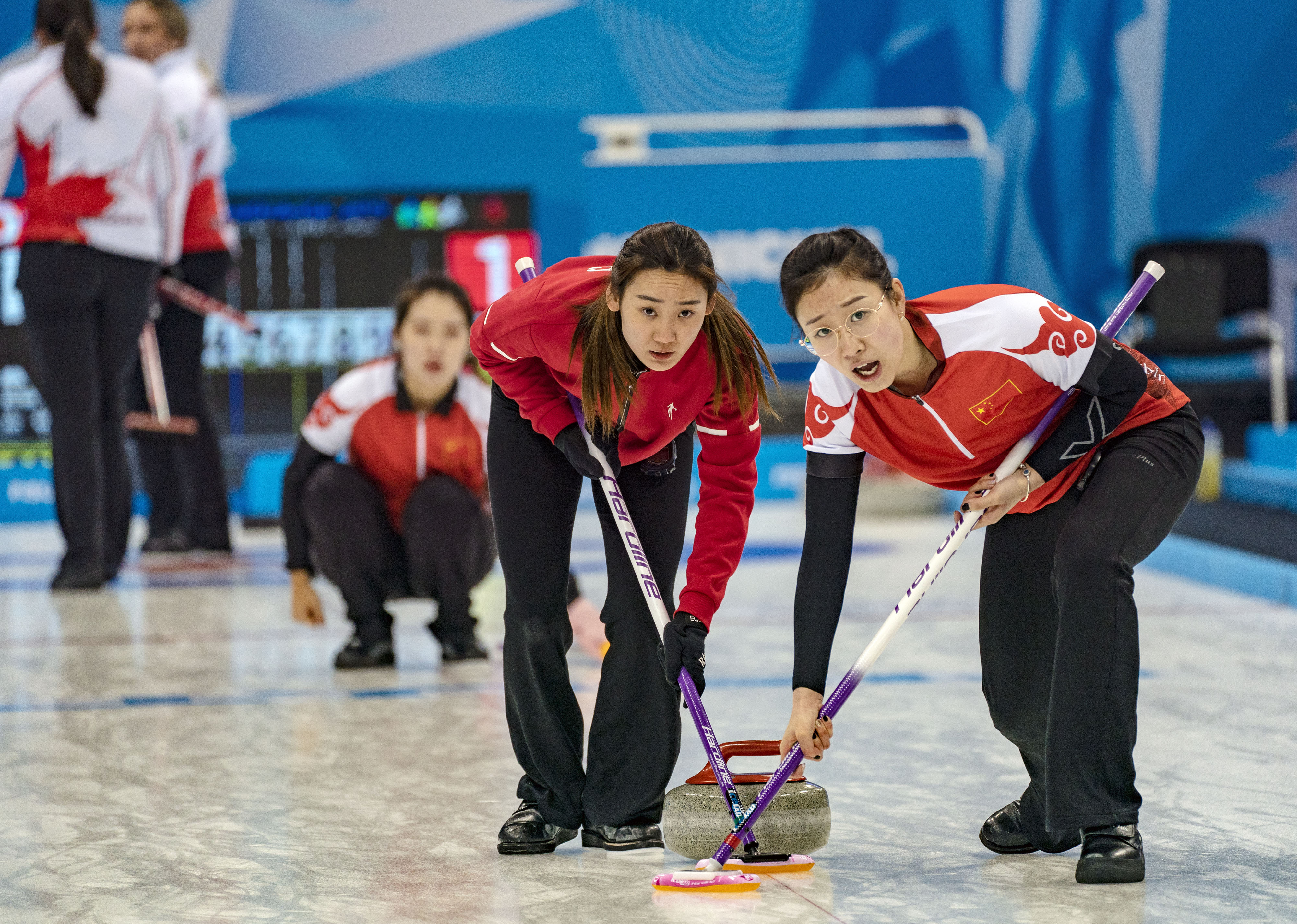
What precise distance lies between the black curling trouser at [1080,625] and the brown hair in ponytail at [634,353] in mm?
448

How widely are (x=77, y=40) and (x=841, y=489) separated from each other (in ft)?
11.4

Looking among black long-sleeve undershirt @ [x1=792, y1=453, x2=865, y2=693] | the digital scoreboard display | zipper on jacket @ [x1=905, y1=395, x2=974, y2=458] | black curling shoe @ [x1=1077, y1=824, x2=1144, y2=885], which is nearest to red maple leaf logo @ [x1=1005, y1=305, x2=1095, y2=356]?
zipper on jacket @ [x1=905, y1=395, x2=974, y2=458]

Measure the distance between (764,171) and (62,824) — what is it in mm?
6068

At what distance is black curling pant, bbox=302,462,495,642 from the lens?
3.60m

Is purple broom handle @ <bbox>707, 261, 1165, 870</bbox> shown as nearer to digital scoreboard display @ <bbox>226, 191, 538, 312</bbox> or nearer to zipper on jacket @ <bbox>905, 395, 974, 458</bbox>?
zipper on jacket @ <bbox>905, 395, 974, 458</bbox>

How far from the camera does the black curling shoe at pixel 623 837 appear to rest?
7.41 feet

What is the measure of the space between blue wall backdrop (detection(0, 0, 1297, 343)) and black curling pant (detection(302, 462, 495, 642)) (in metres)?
5.29

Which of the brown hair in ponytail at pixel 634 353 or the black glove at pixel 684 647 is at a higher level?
the brown hair in ponytail at pixel 634 353

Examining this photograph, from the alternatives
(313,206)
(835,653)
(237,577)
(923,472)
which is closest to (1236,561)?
(835,653)

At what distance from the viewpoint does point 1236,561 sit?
470 centimetres

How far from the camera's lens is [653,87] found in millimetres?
8922

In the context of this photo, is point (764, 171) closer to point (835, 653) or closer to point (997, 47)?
point (997, 47)

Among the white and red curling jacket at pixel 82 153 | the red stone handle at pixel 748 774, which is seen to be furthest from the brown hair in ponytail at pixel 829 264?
the white and red curling jacket at pixel 82 153

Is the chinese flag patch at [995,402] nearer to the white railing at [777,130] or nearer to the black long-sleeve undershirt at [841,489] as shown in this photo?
the black long-sleeve undershirt at [841,489]
